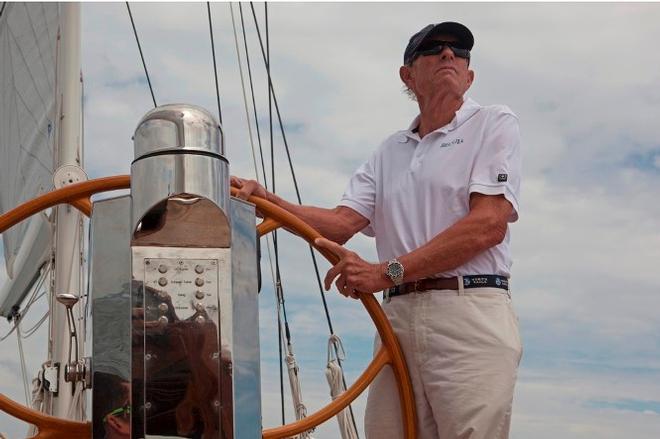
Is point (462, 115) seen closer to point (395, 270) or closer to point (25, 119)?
point (395, 270)

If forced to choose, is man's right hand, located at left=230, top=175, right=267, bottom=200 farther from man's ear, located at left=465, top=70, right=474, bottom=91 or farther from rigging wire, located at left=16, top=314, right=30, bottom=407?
rigging wire, located at left=16, top=314, right=30, bottom=407

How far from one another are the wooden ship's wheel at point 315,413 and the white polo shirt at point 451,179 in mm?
197

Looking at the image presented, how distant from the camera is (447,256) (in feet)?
6.63

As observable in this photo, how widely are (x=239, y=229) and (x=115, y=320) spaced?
0.78ft

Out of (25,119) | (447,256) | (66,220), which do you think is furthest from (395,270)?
(25,119)

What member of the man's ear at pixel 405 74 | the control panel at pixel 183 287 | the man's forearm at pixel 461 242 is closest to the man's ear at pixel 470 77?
the man's ear at pixel 405 74

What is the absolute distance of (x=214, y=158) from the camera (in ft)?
4.92

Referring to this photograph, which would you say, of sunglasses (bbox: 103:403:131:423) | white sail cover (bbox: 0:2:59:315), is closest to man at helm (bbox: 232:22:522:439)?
sunglasses (bbox: 103:403:131:423)

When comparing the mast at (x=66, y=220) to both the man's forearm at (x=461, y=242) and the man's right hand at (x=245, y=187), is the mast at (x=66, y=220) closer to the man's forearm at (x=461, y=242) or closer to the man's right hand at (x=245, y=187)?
the man's right hand at (x=245, y=187)

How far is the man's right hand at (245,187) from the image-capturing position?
2.01 m

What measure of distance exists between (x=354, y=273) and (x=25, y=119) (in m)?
2.87

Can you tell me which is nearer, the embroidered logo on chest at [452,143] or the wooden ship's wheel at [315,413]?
the wooden ship's wheel at [315,413]

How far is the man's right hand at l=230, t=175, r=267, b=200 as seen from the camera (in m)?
2.01

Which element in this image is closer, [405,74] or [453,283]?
[453,283]
